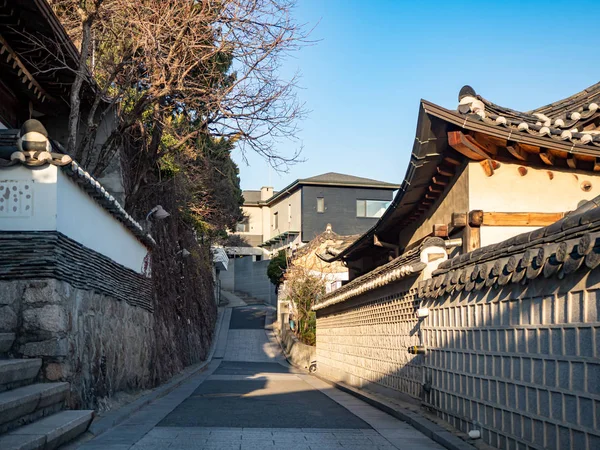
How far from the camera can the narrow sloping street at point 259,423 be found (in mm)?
8164

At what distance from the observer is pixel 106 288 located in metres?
10.9

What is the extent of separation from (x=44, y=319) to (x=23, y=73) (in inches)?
257

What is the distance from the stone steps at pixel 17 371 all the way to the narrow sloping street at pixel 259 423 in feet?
3.26

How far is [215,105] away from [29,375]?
25.6 ft

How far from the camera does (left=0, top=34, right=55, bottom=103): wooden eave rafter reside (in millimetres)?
11425

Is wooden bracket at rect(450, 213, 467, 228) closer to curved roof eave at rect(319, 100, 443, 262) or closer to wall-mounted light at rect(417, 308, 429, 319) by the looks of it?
curved roof eave at rect(319, 100, 443, 262)

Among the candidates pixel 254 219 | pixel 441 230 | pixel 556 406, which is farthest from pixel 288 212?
pixel 556 406

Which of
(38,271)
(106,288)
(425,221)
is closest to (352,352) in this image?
(425,221)

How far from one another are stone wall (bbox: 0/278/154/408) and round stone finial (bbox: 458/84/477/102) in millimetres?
6448

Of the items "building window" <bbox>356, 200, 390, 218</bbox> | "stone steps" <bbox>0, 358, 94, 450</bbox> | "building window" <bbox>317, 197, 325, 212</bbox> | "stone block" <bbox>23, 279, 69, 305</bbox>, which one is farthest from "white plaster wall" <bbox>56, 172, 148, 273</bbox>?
"building window" <bbox>356, 200, 390, 218</bbox>

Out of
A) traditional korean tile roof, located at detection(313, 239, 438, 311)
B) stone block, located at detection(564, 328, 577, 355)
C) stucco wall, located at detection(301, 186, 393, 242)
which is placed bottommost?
stone block, located at detection(564, 328, 577, 355)

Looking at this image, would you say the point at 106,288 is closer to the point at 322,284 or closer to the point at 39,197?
the point at 39,197

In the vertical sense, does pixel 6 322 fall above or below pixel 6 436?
above

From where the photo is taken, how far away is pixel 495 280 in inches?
280
